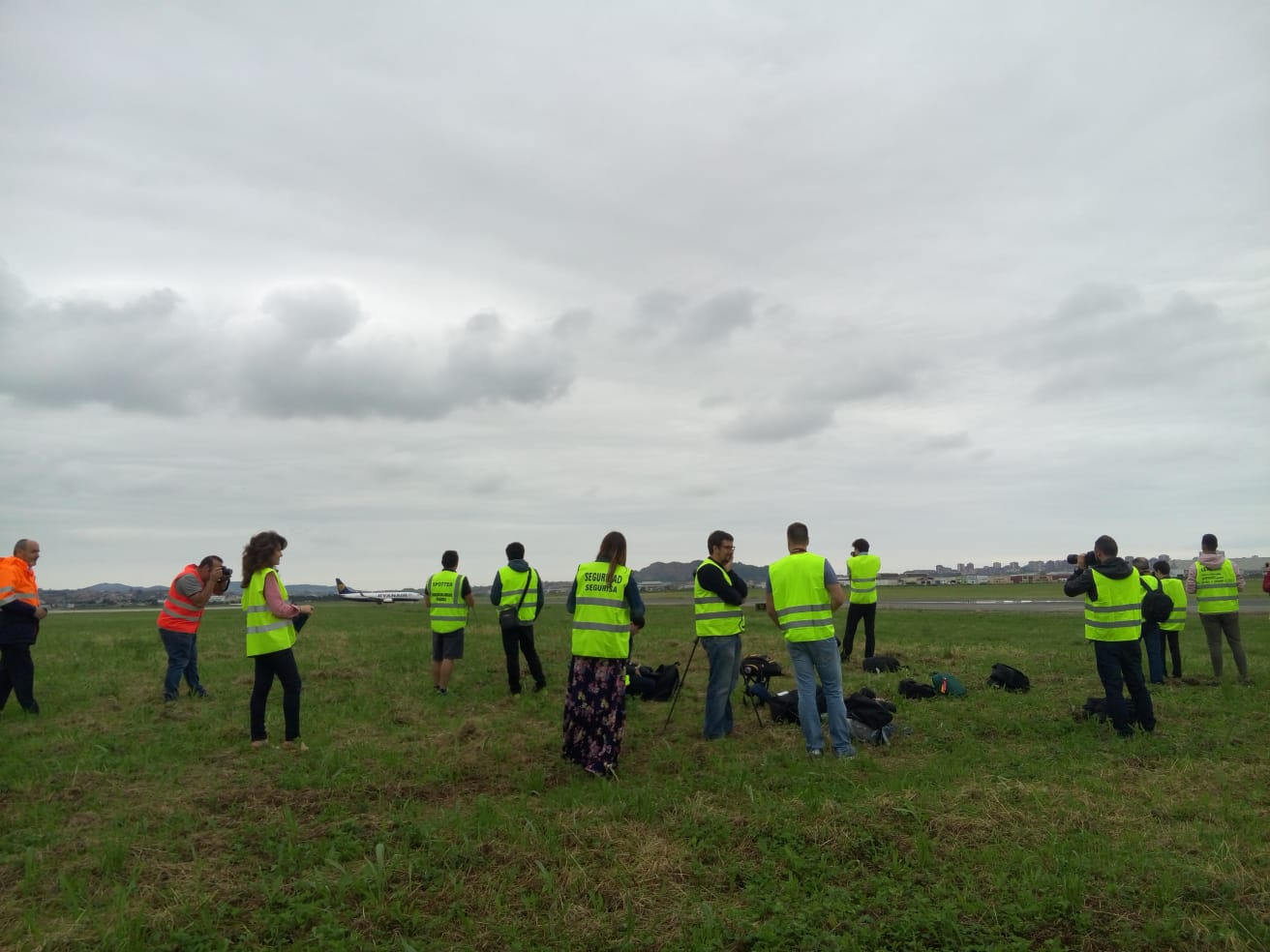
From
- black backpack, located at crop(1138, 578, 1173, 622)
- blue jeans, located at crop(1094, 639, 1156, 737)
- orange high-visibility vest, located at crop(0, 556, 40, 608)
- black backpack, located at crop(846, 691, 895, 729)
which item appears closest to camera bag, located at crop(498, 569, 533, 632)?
black backpack, located at crop(846, 691, 895, 729)

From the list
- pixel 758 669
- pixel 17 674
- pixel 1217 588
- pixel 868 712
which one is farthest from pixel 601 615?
pixel 1217 588

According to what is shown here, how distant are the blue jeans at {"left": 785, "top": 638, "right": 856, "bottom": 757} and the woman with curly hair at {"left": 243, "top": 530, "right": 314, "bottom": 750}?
18.0 feet

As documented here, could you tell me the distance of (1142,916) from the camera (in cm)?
495

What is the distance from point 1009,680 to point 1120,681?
2.84 m

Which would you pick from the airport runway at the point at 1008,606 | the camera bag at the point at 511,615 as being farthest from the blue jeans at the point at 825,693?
the airport runway at the point at 1008,606

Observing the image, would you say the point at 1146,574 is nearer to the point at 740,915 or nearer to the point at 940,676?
the point at 940,676

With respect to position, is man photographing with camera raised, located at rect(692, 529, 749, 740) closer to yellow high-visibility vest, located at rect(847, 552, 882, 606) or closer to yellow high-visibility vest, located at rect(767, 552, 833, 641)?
yellow high-visibility vest, located at rect(767, 552, 833, 641)

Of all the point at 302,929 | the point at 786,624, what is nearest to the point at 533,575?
the point at 786,624

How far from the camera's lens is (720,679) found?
9.47 metres

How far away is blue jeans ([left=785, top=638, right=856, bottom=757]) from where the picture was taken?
8.51m

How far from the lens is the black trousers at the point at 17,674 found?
10.4 m

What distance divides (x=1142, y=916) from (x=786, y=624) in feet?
13.9

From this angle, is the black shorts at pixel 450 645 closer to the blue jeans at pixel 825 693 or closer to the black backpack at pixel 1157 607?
the blue jeans at pixel 825 693

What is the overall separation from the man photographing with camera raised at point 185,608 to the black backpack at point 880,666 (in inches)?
409
